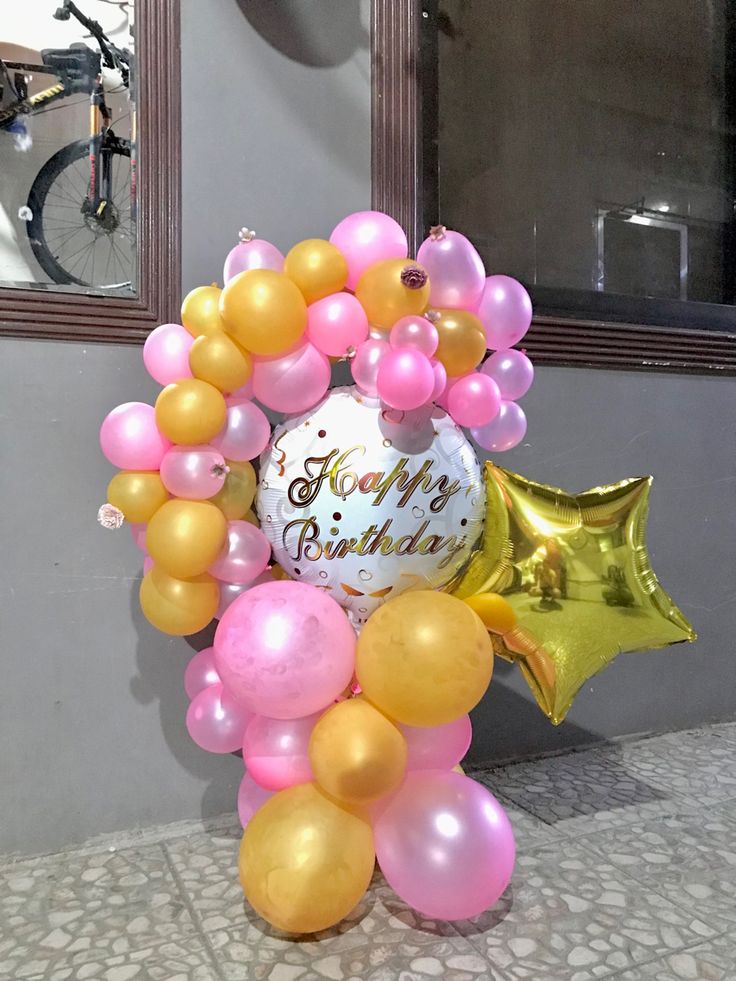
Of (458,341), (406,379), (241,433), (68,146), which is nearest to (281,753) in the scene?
(241,433)

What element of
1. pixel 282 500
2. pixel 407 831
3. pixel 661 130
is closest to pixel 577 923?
pixel 407 831

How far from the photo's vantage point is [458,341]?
123 cm

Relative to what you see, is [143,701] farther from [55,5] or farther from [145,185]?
[55,5]

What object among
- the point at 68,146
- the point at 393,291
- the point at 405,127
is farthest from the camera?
the point at 405,127

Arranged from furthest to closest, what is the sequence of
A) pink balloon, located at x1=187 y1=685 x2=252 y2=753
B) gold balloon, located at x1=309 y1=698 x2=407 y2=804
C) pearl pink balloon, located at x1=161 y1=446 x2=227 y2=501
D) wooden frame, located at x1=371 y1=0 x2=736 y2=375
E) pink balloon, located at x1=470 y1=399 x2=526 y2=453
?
wooden frame, located at x1=371 y1=0 x2=736 y2=375
pink balloon, located at x1=470 y1=399 x2=526 y2=453
pink balloon, located at x1=187 y1=685 x2=252 y2=753
pearl pink balloon, located at x1=161 y1=446 x2=227 y2=501
gold balloon, located at x1=309 y1=698 x2=407 y2=804

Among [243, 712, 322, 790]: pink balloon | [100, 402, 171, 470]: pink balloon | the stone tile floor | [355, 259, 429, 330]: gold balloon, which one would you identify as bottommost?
the stone tile floor

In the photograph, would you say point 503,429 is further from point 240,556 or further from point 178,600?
point 178,600

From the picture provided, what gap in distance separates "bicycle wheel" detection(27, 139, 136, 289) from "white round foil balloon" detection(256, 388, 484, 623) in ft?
1.89

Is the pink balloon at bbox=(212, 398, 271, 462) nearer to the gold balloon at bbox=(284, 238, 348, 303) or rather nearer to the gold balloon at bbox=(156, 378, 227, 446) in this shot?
the gold balloon at bbox=(156, 378, 227, 446)

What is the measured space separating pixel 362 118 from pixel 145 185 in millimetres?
526

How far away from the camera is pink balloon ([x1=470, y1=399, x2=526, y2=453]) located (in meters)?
1.41

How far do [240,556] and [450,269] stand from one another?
0.60m

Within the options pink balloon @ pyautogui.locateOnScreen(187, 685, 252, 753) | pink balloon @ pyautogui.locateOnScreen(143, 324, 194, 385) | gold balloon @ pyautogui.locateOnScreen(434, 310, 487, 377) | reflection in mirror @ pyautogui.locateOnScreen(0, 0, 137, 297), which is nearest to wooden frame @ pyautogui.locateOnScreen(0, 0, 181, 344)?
reflection in mirror @ pyautogui.locateOnScreen(0, 0, 137, 297)

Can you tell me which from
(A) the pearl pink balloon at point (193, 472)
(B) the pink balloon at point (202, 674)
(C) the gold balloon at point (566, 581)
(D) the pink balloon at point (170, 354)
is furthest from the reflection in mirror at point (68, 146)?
(C) the gold balloon at point (566, 581)
